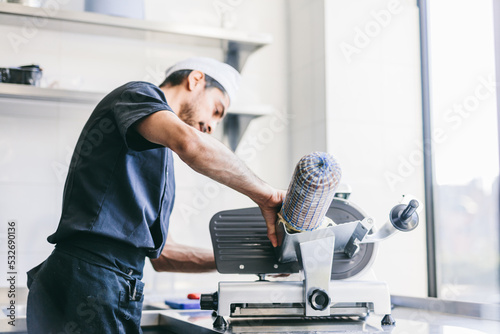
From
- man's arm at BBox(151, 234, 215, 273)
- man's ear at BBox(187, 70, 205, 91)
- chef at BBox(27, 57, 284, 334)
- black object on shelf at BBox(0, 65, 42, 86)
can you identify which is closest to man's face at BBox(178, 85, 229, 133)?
man's ear at BBox(187, 70, 205, 91)

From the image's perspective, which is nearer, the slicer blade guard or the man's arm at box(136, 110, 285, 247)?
the man's arm at box(136, 110, 285, 247)

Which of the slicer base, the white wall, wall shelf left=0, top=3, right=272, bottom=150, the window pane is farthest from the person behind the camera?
the window pane

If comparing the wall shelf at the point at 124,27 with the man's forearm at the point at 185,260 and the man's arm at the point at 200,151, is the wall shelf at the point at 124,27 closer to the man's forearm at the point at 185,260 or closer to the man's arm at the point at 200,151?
the man's forearm at the point at 185,260

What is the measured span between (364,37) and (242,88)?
1.74 ft

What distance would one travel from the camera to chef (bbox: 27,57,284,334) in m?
1.17

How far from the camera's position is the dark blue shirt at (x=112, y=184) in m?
1.27

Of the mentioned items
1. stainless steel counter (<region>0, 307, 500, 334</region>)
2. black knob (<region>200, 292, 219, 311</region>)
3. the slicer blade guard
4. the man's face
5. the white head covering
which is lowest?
stainless steel counter (<region>0, 307, 500, 334</region>)

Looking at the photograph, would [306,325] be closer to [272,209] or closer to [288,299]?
[288,299]

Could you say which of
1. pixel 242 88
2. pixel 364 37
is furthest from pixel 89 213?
pixel 364 37

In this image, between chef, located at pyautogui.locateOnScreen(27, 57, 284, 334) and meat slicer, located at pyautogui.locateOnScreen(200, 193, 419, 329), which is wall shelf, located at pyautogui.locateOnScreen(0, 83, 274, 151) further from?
meat slicer, located at pyautogui.locateOnScreen(200, 193, 419, 329)

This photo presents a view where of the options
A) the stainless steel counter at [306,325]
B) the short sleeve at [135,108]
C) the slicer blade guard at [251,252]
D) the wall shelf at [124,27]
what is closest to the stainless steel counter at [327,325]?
Result: the stainless steel counter at [306,325]

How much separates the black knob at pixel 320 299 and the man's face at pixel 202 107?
628 mm

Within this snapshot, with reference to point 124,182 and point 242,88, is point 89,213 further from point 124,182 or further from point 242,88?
point 242,88

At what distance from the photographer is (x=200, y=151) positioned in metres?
1.13
